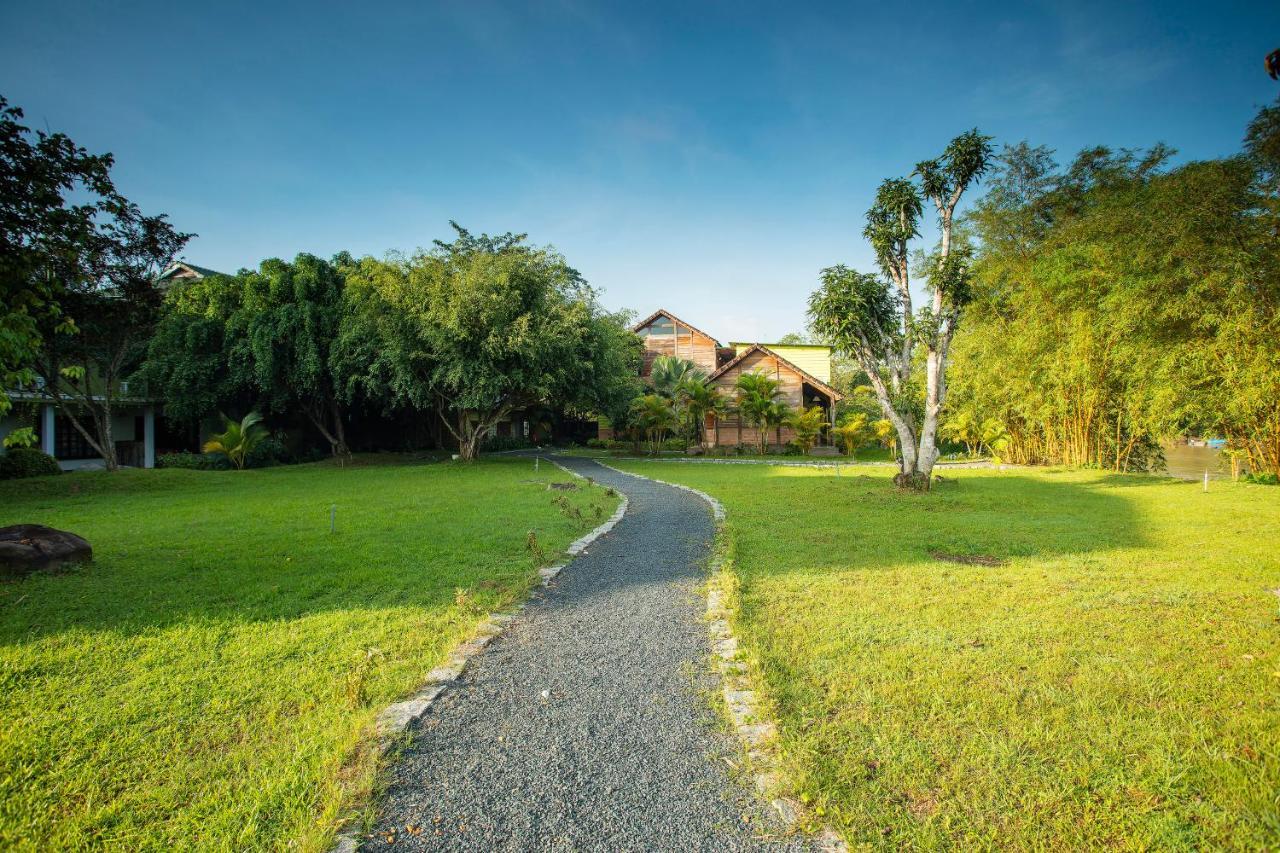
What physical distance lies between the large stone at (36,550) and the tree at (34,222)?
60.7 inches

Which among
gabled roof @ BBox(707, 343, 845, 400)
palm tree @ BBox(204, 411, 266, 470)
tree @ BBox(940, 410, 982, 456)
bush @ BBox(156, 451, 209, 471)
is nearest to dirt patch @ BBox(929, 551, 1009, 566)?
tree @ BBox(940, 410, 982, 456)

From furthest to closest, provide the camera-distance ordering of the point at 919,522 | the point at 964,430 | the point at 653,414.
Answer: the point at 653,414
the point at 964,430
the point at 919,522

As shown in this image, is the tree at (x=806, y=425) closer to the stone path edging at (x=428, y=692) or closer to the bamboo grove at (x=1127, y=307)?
the bamboo grove at (x=1127, y=307)

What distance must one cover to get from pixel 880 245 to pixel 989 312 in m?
8.78

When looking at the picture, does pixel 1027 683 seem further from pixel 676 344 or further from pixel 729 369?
pixel 676 344

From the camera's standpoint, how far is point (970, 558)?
6.72 meters

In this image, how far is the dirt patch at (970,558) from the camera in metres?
6.49

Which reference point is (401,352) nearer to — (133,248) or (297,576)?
(133,248)

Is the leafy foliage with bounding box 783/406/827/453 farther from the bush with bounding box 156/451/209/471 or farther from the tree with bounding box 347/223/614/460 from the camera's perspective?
the bush with bounding box 156/451/209/471

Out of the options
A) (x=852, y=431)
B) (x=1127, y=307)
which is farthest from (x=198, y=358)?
A: (x=1127, y=307)

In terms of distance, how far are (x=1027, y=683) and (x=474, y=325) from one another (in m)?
16.4

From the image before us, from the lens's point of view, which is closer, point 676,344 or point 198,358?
point 198,358

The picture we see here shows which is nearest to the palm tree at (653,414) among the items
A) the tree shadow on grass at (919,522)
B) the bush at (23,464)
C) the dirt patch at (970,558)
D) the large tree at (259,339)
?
the large tree at (259,339)

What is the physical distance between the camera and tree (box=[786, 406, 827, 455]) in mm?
26438
